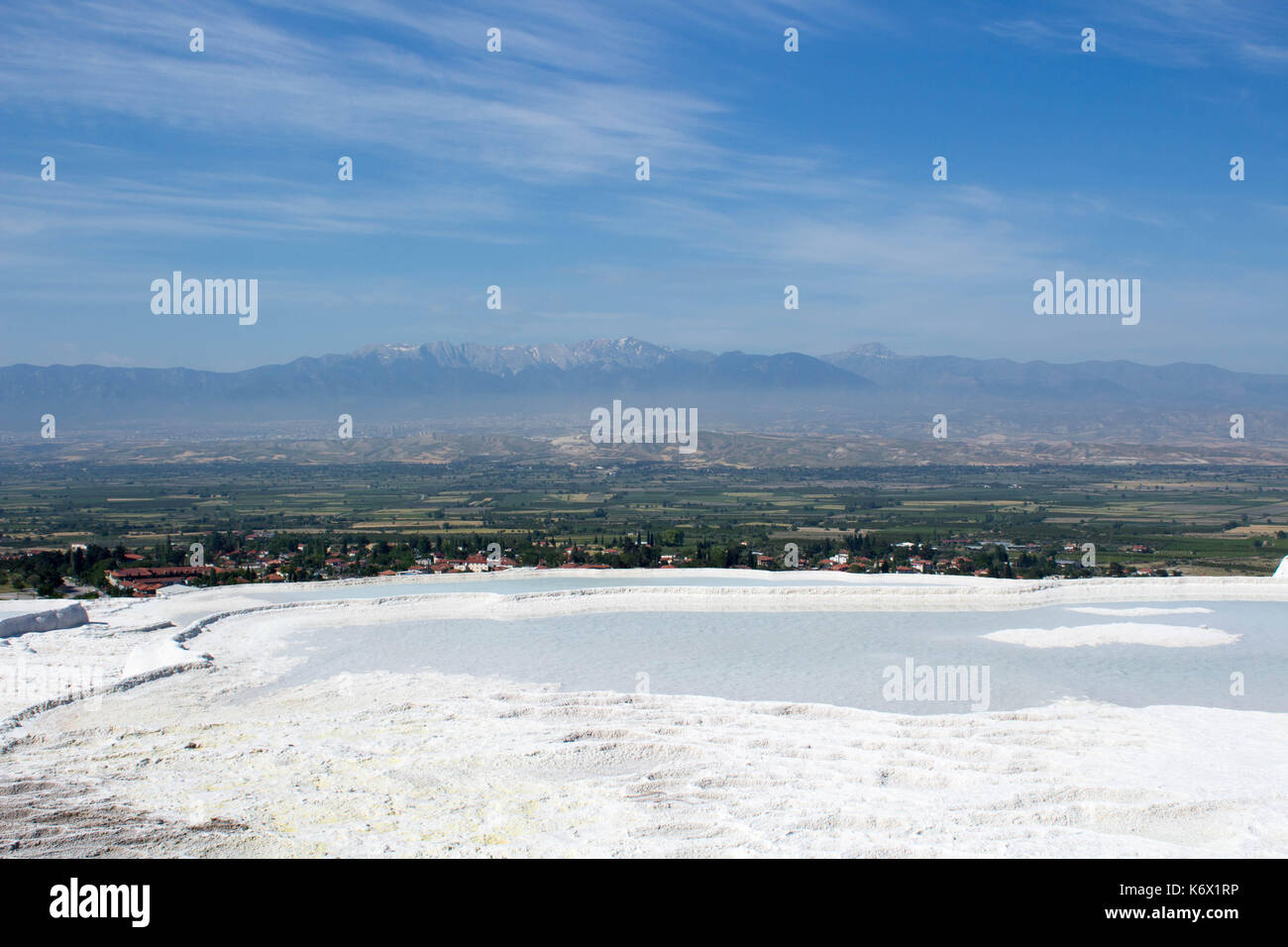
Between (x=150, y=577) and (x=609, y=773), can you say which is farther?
(x=150, y=577)

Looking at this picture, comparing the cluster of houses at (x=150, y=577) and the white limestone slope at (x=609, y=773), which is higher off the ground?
Answer: the white limestone slope at (x=609, y=773)

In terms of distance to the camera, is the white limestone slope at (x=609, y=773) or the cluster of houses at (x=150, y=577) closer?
the white limestone slope at (x=609, y=773)

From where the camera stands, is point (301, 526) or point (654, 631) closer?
point (654, 631)

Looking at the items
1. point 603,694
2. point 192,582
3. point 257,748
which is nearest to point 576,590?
point 603,694

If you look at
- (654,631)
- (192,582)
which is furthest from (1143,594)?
(192,582)

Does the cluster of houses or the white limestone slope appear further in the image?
the cluster of houses

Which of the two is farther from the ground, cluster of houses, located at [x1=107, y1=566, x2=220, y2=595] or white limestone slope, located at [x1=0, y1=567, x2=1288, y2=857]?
white limestone slope, located at [x1=0, y1=567, x2=1288, y2=857]

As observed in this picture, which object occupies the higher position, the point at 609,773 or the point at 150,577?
A: the point at 609,773
